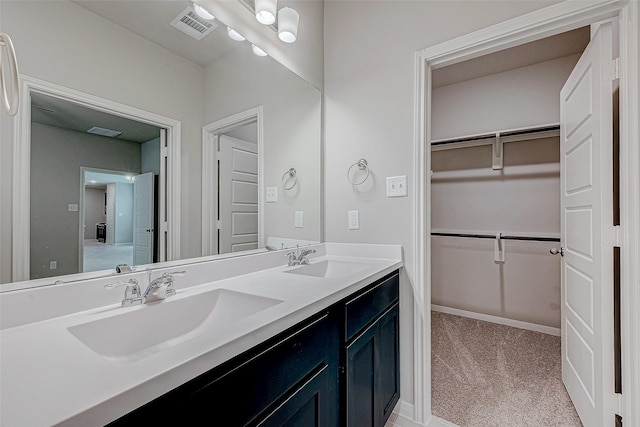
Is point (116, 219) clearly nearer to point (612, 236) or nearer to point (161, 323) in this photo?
point (161, 323)

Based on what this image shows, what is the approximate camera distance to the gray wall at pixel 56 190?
0.84m

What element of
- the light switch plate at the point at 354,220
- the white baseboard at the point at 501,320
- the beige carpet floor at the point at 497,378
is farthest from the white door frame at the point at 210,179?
the white baseboard at the point at 501,320

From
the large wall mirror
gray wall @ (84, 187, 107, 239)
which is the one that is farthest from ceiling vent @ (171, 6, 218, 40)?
gray wall @ (84, 187, 107, 239)

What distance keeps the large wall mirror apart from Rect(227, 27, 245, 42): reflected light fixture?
18 millimetres

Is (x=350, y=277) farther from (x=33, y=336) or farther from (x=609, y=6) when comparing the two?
(x=609, y=6)

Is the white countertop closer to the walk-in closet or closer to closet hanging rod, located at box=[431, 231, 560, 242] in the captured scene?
the walk-in closet

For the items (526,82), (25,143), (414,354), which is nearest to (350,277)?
(414,354)

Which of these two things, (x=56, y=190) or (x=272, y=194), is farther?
(x=272, y=194)

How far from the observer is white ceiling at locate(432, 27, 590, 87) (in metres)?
2.34

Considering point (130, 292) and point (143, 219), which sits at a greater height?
point (143, 219)

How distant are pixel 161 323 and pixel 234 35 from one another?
1322 mm

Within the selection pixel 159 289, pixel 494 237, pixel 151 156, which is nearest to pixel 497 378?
pixel 494 237

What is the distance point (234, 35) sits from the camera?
1.42 meters

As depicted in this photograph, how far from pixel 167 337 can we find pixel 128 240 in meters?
0.38
